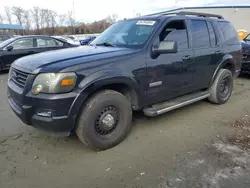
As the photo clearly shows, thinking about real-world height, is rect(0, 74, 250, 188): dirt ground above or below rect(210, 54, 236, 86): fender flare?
below

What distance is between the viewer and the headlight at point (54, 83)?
2.54 metres

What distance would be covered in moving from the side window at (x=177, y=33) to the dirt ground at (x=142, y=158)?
4.79 ft

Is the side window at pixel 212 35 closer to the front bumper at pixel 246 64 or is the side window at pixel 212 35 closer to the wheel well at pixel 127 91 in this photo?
the wheel well at pixel 127 91

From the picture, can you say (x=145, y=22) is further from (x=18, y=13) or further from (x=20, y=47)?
(x=18, y=13)

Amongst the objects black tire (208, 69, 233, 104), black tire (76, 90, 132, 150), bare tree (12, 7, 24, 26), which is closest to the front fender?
black tire (76, 90, 132, 150)

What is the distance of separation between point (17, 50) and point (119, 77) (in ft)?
24.1

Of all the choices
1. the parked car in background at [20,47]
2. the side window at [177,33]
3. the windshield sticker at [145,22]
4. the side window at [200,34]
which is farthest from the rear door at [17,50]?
the side window at [200,34]

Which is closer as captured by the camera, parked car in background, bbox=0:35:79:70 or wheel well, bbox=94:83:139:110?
wheel well, bbox=94:83:139:110

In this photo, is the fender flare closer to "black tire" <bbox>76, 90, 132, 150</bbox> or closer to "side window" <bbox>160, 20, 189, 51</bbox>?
"side window" <bbox>160, 20, 189, 51</bbox>

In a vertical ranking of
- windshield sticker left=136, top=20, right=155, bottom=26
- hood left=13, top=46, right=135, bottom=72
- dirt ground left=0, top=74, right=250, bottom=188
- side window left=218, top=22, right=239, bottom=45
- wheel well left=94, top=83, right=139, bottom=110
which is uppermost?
windshield sticker left=136, top=20, right=155, bottom=26

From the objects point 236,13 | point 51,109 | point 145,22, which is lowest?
point 51,109

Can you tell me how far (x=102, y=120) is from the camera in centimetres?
300

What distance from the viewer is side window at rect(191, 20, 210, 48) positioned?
4066 mm

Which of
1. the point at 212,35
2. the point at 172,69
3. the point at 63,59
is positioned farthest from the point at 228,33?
the point at 63,59
